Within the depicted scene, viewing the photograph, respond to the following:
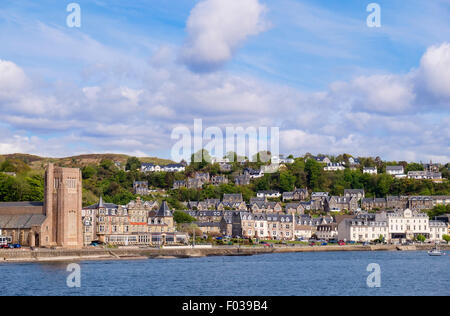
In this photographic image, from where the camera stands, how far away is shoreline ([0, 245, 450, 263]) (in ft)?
235

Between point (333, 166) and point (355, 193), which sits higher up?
point (333, 166)

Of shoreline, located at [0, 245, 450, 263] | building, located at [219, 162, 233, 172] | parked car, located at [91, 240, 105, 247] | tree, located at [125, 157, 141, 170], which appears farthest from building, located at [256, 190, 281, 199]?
parked car, located at [91, 240, 105, 247]

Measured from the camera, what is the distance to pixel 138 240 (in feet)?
309

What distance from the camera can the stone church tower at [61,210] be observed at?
259ft

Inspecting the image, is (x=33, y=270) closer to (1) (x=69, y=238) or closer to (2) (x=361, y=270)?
(1) (x=69, y=238)

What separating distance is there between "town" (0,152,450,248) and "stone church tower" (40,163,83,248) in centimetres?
12

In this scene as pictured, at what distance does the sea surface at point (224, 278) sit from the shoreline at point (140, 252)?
12.3 ft

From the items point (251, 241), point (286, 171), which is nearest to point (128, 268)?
point (251, 241)

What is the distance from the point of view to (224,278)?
55.9 meters

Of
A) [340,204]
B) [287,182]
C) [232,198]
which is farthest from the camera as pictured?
[287,182]

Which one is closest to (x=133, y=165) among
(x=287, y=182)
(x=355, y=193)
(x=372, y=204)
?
(x=287, y=182)

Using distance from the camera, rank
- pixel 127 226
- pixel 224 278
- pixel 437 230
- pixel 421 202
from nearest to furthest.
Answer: pixel 224 278, pixel 127 226, pixel 437 230, pixel 421 202

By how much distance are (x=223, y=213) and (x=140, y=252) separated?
4398cm

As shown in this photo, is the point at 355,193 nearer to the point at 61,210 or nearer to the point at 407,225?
the point at 407,225
